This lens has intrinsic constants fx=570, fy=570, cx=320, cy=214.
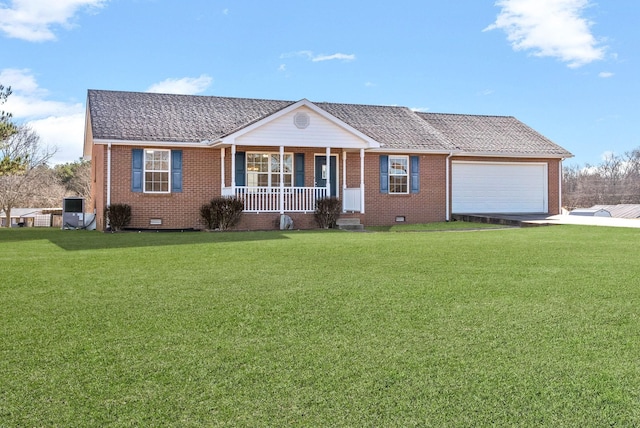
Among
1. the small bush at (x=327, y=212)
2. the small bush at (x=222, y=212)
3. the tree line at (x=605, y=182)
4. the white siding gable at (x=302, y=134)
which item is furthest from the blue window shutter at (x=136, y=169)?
the tree line at (x=605, y=182)

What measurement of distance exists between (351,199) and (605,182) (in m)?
35.2

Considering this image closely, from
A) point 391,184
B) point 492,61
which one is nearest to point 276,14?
point 391,184

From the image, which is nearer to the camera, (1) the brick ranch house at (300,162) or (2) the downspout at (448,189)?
(1) the brick ranch house at (300,162)

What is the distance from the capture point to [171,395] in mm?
3105

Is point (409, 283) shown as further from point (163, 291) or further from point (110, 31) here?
point (110, 31)

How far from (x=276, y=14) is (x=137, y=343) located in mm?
13839

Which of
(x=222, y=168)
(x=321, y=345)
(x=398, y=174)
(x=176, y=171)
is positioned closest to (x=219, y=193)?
(x=222, y=168)

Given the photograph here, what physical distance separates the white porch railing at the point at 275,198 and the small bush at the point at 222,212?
0.45m

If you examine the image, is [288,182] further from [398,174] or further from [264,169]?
[398,174]

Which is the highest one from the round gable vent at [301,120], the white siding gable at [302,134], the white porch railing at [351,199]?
the round gable vent at [301,120]

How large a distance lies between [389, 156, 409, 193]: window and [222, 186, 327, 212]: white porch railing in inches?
118

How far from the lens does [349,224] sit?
57.3ft

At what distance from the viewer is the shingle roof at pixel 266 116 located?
17.7 m

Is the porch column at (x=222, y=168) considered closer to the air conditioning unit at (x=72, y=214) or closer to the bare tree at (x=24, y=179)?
the air conditioning unit at (x=72, y=214)
